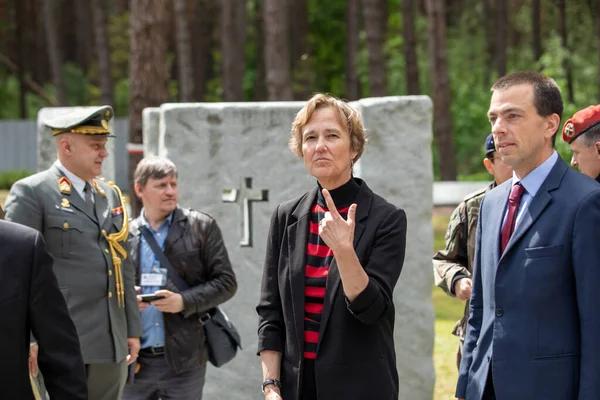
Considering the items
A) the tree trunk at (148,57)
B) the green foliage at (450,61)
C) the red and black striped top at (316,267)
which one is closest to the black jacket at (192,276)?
the red and black striped top at (316,267)

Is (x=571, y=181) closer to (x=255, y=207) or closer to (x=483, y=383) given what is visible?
(x=483, y=383)

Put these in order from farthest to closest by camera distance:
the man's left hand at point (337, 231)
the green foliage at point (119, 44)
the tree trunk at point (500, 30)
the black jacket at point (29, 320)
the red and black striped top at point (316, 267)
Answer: the green foliage at point (119, 44), the tree trunk at point (500, 30), the red and black striped top at point (316, 267), the man's left hand at point (337, 231), the black jacket at point (29, 320)

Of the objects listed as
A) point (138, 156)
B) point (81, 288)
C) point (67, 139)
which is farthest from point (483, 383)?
point (138, 156)

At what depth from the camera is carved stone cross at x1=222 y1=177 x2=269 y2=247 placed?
25.0 feet

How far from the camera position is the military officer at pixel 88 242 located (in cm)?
512

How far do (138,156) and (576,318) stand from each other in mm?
10595

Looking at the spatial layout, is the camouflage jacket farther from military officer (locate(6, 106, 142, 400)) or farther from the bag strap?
military officer (locate(6, 106, 142, 400))

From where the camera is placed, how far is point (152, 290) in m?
5.82

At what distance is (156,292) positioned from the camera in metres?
5.65

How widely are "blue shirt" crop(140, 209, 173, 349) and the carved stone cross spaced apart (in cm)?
173

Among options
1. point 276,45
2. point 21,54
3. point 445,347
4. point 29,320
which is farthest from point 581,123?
point 21,54

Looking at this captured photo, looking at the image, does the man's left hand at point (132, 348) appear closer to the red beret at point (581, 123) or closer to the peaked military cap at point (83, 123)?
the peaked military cap at point (83, 123)

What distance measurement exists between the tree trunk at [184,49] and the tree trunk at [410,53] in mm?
6060

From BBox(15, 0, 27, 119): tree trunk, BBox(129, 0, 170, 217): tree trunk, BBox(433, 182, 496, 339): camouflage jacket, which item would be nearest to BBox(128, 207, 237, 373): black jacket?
BBox(433, 182, 496, 339): camouflage jacket
